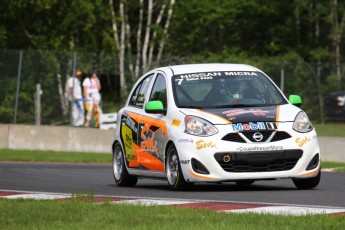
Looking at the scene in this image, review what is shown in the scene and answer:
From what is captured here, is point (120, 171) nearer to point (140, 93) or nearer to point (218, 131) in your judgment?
point (140, 93)

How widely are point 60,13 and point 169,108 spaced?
93.3 ft

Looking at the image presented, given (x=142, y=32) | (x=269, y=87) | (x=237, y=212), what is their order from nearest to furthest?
(x=237, y=212), (x=269, y=87), (x=142, y=32)

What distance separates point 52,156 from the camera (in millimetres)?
29938

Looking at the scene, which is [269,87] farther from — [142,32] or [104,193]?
[142,32]

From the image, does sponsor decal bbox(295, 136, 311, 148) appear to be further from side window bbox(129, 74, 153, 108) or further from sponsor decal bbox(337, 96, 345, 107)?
sponsor decal bbox(337, 96, 345, 107)

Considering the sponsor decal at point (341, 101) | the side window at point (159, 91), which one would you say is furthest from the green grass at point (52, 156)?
the side window at point (159, 91)

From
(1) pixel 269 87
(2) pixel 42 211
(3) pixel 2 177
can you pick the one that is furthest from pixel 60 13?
(2) pixel 42 211

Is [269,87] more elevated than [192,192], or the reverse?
[269,87]

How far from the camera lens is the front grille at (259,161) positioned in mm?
15086

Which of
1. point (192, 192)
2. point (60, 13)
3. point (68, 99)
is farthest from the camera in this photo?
point (60, 13)

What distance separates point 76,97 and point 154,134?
712 inches

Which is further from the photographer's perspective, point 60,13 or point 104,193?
point 60,13

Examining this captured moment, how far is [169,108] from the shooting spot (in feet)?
52.6

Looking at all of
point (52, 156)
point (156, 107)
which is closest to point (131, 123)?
point (156, 107)
